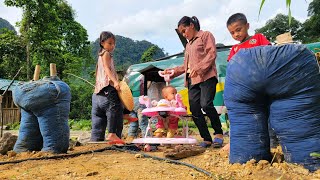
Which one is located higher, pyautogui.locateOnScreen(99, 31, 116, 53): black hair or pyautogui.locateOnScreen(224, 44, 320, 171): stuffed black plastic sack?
pyautogui.locateOnScreen(99, 31, 116, 53): black hair

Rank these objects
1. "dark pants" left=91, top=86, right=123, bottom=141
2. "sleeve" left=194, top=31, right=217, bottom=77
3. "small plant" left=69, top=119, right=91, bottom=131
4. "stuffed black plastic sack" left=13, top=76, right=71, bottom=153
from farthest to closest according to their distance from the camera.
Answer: "small plant" left=69, top=119, right=91, bottom=131 → "dark pants" left=91, top=86, right=123, bottom=141 → "sleeve" left=194, top=31, right=217, bottom=77 → "stuffed black plastic sack" left=13, top=76, right=71, bottom=153

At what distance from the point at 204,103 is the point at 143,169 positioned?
1.60 metres

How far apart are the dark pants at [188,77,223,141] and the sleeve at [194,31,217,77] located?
0.53 ft

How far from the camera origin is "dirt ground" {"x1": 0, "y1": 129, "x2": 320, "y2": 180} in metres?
2.44

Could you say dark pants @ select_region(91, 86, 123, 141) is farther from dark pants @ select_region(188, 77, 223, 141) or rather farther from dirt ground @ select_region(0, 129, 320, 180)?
dark pants @ select_region(188, 77, 223, 141)

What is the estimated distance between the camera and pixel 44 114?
13.6ft

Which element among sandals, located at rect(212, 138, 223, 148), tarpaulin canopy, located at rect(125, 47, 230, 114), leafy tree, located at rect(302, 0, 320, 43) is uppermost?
leafy tree, located at rect(302, 0, 320, 43)

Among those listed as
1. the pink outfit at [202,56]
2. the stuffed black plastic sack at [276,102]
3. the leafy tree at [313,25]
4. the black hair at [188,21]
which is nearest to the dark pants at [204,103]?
the pink outfit at [202,56]

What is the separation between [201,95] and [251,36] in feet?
3.42

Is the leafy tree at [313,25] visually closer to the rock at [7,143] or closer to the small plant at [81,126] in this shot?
the small plant at [81,126]

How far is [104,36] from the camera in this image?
4887 millimetres

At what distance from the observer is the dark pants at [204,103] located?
4.36 m

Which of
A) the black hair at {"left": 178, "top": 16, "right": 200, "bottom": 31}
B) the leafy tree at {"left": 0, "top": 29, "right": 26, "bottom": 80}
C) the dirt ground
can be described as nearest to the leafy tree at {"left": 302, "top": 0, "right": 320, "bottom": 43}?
the leafy tree at {"left": 0, "top": 29, "right": 26, "bottom": 80}

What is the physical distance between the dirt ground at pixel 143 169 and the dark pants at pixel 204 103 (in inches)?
35.8
